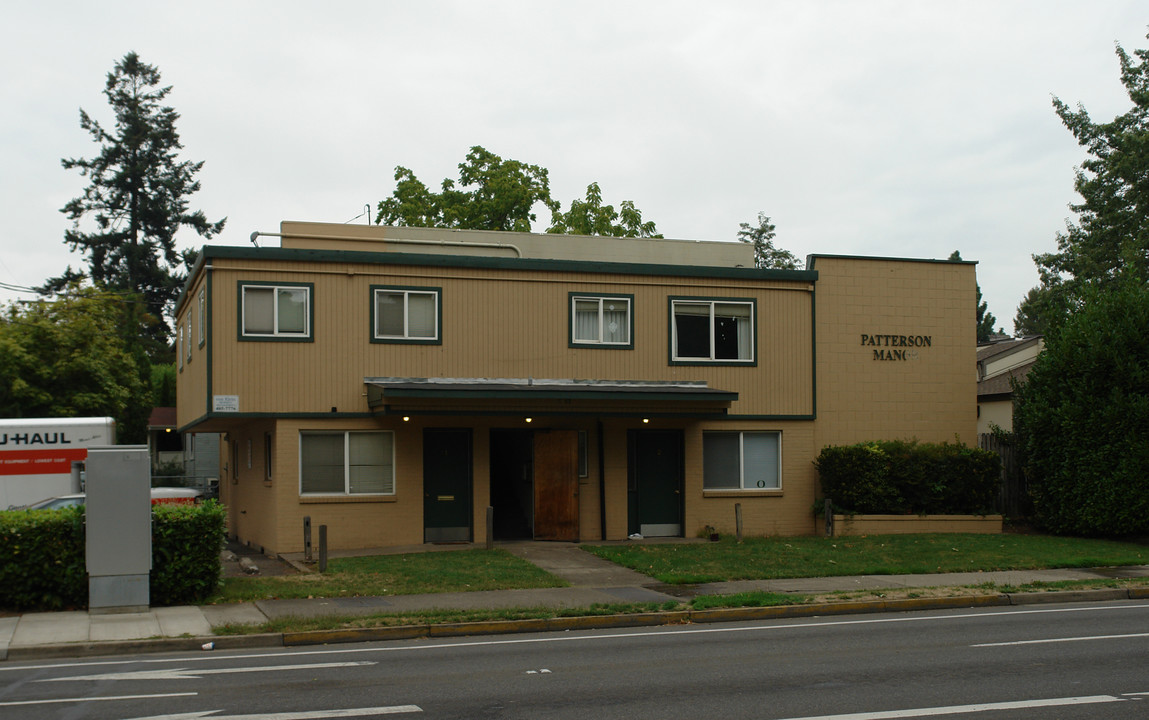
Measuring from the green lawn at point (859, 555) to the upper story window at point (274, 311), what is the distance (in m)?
7.49

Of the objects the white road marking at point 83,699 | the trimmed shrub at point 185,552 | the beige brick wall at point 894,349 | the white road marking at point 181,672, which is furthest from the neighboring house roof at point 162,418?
the white road marking at point 83,699

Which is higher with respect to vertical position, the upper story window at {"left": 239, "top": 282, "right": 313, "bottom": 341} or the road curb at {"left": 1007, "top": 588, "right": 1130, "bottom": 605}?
the upper story window at {"left": 239, "top": 282, "right": 313, "bottom": 341}

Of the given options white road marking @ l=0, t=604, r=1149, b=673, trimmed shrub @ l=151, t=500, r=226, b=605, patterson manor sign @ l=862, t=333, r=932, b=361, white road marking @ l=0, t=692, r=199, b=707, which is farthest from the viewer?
patterson manor sign @ l=862, t=333, r=932, b=361

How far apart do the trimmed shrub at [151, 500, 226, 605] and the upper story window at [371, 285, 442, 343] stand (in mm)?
7566

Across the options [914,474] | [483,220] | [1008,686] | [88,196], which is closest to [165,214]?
[88,196]

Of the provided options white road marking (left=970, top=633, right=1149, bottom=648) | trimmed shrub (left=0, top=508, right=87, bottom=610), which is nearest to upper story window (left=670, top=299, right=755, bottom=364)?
white road marking (left=970, top=633, right=1149, bottom=648)

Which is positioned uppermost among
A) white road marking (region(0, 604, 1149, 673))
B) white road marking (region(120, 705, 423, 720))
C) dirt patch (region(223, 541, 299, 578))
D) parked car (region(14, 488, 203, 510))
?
parked car (region(14, 488, 203, 510))

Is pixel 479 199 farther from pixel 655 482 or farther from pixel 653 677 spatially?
pixel 653 677

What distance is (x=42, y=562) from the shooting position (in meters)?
14.2

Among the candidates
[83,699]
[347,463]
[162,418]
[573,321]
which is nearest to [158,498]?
[347,463]

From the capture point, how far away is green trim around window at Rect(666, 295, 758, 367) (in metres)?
23.8

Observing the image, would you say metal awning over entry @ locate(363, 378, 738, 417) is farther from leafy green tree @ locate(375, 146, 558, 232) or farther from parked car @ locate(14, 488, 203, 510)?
leafy green tree @ locate(375, 146, 558, 232)

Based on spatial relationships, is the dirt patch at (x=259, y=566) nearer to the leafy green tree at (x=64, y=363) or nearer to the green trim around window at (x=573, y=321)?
the green trim around window at (x=573, y=321)

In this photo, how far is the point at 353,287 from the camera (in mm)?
21938
